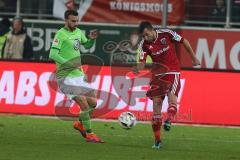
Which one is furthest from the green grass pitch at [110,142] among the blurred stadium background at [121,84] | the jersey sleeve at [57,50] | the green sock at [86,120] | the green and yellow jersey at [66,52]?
the jersey sleeve at [57,50]

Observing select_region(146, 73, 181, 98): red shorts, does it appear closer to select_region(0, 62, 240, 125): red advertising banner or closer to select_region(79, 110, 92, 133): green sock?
select_region(79, 110, 92, 133): green sock

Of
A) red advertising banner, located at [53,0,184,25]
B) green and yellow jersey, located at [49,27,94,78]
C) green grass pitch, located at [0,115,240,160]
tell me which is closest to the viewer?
green grass pitch, located at [0,115,240,160]

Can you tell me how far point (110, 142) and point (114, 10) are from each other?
992 cm

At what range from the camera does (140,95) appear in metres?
20.4

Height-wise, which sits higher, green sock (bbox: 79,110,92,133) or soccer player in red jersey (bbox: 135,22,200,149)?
soccer player in red jersey (bbox: 135,22,200,149)

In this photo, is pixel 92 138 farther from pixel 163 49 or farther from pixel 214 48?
pixel 214 48

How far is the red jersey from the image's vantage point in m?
15.4

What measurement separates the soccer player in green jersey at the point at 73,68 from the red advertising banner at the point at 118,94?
4.09m

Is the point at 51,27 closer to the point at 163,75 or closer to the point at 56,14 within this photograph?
the point at 56,14

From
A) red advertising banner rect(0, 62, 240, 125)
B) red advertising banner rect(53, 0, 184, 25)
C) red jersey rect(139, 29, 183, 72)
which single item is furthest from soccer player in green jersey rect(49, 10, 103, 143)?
red advertising banner rect(53, 0, 184, 25)

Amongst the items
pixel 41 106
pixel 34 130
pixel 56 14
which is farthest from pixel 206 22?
pixel 34 130

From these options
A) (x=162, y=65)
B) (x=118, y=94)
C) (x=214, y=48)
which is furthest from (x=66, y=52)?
(x=214, y=48)

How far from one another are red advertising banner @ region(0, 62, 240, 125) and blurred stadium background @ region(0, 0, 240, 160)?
2 centimetres

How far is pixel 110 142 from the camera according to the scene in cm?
1587
